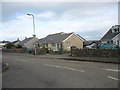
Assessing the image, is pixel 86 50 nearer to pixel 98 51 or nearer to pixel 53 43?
pixel 98 51

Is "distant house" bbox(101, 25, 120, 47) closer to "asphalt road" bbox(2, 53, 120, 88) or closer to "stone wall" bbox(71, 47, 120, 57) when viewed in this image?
"stone wall" bbox(71, 47, 120, 57)

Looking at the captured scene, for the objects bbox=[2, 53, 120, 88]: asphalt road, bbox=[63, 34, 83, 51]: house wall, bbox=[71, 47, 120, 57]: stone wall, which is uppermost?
bbox=[63, 34, 83, 51]: house wall

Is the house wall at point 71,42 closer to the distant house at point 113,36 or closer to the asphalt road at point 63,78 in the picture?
the distant house at point 113,36

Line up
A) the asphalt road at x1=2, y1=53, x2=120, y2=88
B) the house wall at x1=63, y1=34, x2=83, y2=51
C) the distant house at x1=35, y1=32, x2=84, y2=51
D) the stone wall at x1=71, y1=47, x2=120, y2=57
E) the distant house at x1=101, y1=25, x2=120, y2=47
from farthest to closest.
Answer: the house wall at x1=63, y1=34, x2=83, y2=51 < the distant house at x1=35, y1=32, x2=84, y2=51 < the distant house at x1=101, y1=25, x2=120, y2=47 < the stone wall at x1=71, y1=47, x2=120, y2=57 < the asphalt road at x1=2, y1=53, x2=120, y2=88

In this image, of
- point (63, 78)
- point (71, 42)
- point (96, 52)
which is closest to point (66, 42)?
point (71, 42)

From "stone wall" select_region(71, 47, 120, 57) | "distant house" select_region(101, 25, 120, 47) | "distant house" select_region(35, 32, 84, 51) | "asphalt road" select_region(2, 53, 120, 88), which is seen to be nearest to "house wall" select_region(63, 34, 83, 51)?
"distant house" select_region(35, 32, 84, 51)

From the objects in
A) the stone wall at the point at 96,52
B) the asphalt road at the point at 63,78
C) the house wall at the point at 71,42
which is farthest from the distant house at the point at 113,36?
the asphalt road at the point at 63,78

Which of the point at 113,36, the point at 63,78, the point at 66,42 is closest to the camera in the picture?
the point at 63,78

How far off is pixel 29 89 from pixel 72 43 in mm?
39875

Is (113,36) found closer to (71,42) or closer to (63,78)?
(71,42)

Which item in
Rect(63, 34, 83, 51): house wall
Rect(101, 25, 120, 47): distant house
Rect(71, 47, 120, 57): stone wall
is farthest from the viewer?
Rect(63, 34, 83, 51): house wall

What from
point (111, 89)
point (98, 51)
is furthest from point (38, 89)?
point (98, 51)

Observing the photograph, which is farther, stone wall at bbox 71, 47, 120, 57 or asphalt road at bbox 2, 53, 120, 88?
stone wall at bbox 71, 47, 120, 57

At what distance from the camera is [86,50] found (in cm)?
2242
